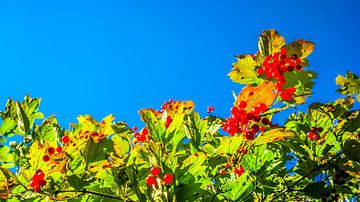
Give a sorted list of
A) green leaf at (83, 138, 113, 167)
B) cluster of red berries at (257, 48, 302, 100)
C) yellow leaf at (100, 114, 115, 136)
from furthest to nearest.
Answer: yellow leaf at (100, 114, 115, 136)
cluster of red berries at (257, 48, 302, 100)
green leaf at (83, 138, 113, 167)

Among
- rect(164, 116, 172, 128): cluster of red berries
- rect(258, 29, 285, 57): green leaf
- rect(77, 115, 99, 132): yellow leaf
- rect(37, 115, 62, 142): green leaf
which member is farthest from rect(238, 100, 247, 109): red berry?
rect(37, 115, 62, 142): green leaf

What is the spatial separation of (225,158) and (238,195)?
0.29 metres

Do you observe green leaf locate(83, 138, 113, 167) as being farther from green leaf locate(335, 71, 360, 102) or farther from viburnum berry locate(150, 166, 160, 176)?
green leaf locate(335, 71, 360, 102)

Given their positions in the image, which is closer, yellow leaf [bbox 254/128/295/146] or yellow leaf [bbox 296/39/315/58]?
yellow leaf [bbox 254/128/295/146]

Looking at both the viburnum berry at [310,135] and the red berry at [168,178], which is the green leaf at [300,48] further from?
the red berry at [168,178]

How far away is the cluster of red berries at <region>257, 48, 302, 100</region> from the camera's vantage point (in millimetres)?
2881

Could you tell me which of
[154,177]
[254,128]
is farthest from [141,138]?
[254,128]

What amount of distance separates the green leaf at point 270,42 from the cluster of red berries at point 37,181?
199 cm

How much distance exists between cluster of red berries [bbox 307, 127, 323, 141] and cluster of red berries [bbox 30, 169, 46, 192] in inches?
93.2

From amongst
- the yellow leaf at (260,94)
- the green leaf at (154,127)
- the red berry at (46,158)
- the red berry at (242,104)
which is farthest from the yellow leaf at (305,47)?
the red berry at (46,158)

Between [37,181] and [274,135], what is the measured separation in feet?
5.53

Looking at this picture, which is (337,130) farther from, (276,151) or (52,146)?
(52,146)

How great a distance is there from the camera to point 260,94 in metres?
2.53

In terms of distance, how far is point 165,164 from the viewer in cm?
237
